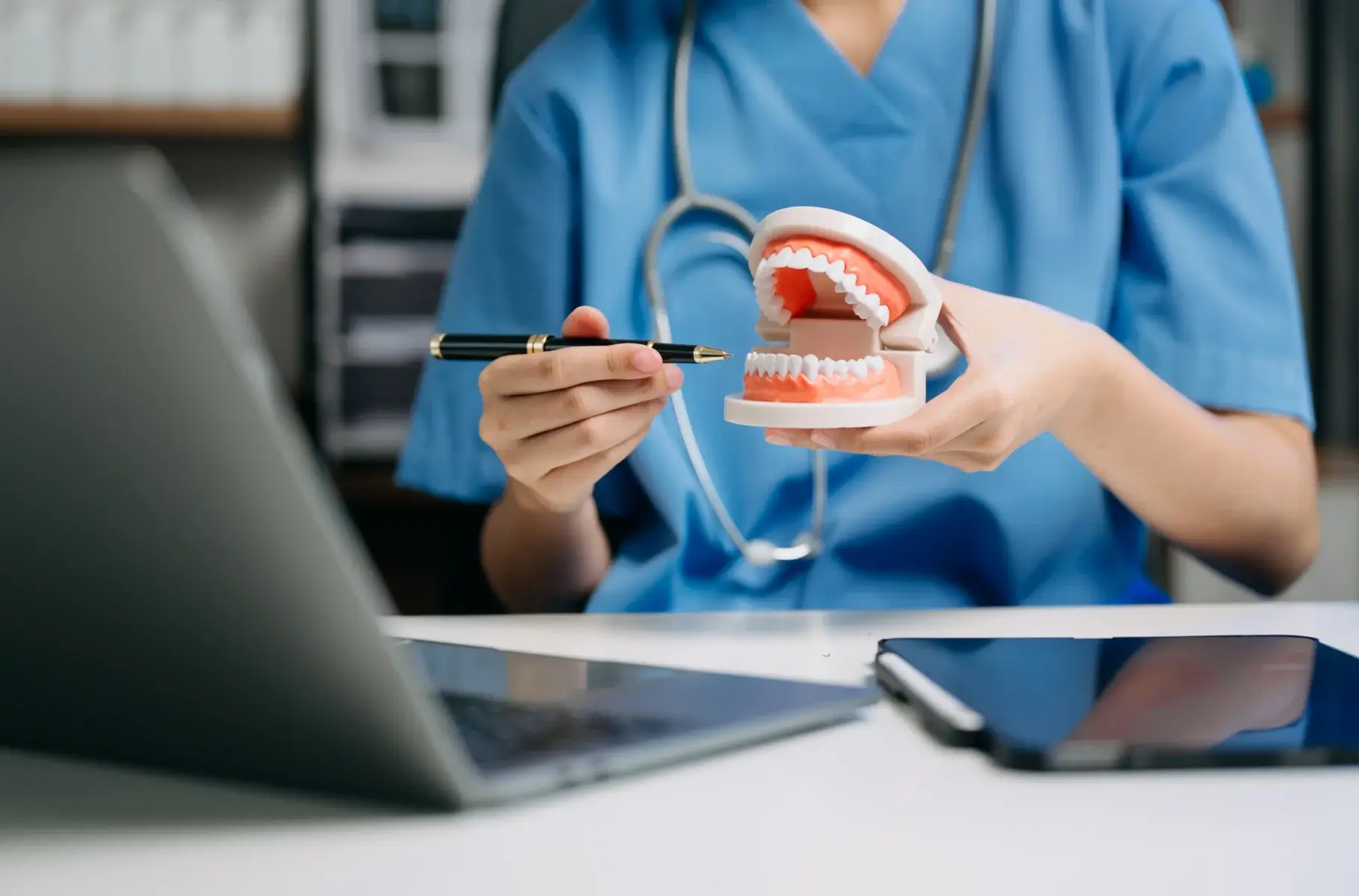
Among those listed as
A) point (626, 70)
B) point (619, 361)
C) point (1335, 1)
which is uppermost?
point (1335, 1)

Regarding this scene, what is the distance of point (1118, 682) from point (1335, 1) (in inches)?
82.3

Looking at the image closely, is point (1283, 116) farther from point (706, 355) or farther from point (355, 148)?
point (706, 355)

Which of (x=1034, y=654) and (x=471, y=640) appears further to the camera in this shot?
(x=471, y=640)

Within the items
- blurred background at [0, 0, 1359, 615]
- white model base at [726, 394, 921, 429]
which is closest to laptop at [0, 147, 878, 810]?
white model base at [726, 394, 921, 429]

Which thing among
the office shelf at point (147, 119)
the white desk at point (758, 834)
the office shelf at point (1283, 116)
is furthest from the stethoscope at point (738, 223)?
the office shelf at point (147, 119)

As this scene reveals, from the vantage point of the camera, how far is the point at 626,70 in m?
0.93

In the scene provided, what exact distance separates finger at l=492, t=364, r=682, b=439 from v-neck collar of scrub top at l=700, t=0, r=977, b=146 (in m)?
0.32

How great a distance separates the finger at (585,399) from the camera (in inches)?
25.8

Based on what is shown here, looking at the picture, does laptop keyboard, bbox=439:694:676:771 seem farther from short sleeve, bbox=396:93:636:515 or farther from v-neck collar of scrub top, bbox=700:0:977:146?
v-neck collar of scrub top, bbox=700:0:977:146

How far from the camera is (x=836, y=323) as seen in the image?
2.00 feet

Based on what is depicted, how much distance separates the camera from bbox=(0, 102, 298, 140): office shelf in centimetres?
223

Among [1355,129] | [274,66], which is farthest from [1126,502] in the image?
[274,66]

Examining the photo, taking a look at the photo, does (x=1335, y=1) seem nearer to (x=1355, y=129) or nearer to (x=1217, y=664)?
(x=1355, y=129)

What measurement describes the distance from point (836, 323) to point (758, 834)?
1.02ft
